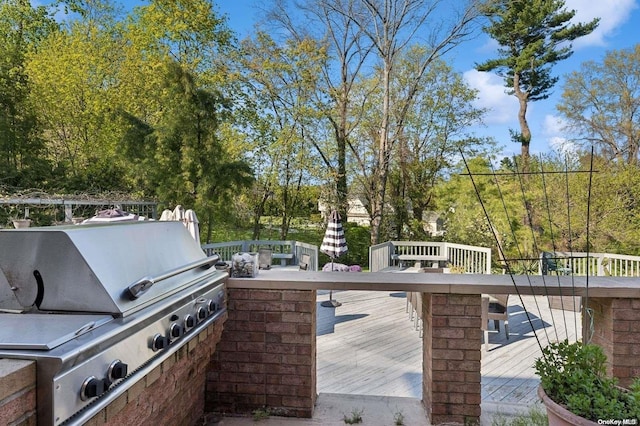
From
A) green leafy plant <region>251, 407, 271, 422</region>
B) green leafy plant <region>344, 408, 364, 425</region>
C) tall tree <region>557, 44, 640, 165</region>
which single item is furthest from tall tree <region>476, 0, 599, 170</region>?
green leafy plant <region>251, 407, 271, 422</region>

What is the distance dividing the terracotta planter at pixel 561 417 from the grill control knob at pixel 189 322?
64.9 inches

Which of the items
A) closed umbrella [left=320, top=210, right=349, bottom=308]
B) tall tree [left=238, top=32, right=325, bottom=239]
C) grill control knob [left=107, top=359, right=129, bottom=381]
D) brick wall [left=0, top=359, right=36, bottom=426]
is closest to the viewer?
brick wall [left=0, top=359, right=36, bottom=426]

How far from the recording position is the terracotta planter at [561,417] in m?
1.50

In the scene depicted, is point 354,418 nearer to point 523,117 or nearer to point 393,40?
point 393,40

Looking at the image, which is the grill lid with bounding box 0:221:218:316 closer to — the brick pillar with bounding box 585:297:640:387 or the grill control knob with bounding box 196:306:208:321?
the grill control knob with bounding box 196:306:208:321

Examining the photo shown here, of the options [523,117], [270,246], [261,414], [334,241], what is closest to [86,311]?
[261,414]

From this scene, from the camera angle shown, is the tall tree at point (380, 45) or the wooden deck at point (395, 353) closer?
the wooden deck at point (395, 353)

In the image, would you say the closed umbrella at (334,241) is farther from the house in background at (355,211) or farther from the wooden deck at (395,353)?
the house in background at (355,211)

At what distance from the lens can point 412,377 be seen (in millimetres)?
A: 3682

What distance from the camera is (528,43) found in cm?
1207

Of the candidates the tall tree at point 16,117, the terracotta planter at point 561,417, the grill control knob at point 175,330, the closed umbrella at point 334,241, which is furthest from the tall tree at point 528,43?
the tall tree at point 16,117

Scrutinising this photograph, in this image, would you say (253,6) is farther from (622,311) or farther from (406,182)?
(622,311)

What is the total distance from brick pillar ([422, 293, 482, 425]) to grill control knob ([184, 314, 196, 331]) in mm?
1423

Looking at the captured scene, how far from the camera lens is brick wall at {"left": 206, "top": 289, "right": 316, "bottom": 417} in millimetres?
2520
